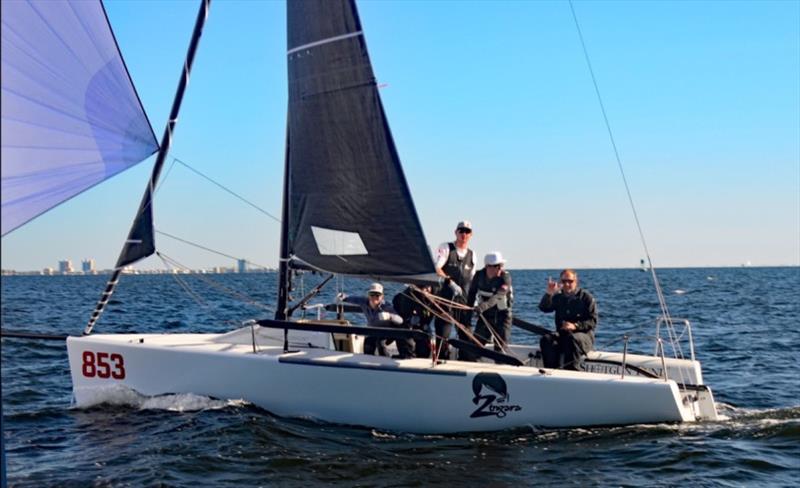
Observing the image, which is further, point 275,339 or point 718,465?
point 275,339

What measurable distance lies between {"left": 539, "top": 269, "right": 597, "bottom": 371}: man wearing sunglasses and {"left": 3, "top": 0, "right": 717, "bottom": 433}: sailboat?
465mm

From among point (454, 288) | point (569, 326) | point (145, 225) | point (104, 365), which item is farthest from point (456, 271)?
point (104, 365)

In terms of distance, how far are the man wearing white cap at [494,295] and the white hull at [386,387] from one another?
60 cm

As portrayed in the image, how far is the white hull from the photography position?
325 inches

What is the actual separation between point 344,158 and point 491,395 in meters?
3.00

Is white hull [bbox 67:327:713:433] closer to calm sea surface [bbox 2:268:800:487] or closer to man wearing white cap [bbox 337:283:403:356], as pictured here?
calm sea surface [bbox 2:268:800:487]

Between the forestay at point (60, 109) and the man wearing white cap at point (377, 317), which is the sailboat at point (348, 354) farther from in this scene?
the forestay at point (60, 109)

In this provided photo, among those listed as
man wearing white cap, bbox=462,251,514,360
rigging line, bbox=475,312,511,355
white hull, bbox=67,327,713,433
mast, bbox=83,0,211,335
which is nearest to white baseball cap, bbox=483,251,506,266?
man wearing white cap, bbox=462,251,514,360

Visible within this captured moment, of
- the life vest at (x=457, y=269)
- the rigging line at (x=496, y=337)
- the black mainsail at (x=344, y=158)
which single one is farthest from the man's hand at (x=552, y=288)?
the black mainsail at (x=344, y=158)

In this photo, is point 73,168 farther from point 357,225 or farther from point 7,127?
point 357,225

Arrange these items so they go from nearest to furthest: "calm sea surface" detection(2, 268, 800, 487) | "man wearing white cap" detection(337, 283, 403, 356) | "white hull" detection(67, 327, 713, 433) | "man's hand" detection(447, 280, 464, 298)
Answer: "calm sea surface" detection(2, 268, 800, 487)
"white hull" detection(67, 327, 713, 433)
"man's hand" detection(447, 280, 464, 298)
"man wearing white cap" detection(337, 283, 403, 356)

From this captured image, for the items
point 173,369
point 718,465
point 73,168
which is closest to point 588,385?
point 718,465

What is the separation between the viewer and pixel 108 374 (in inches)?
372

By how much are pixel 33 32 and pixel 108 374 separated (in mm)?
5324
